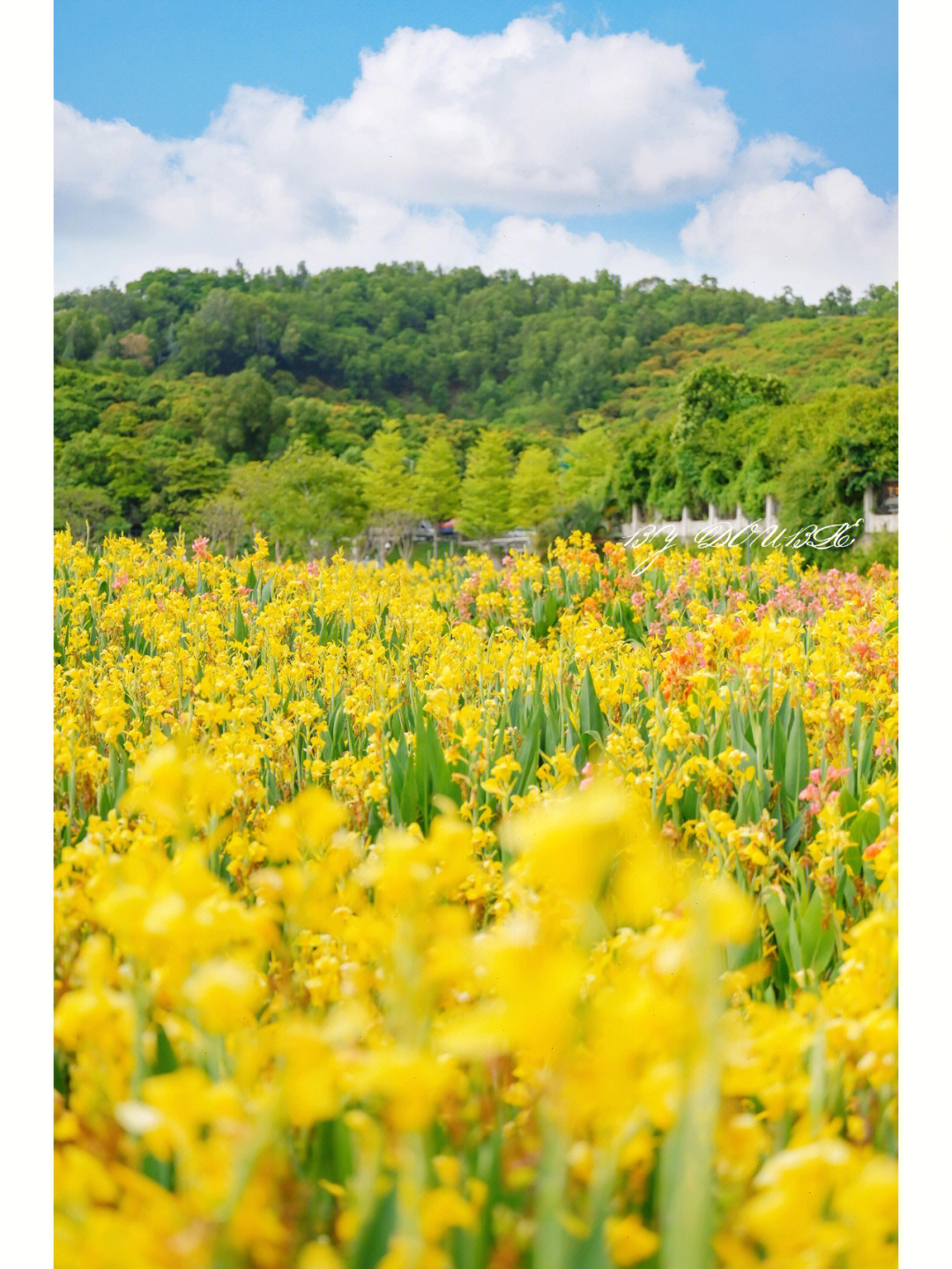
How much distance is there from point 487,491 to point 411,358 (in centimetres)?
2437

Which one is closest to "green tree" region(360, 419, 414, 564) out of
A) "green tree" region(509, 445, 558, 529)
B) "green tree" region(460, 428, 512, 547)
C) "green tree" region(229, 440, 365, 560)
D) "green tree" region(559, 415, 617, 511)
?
"green tree" region(229, 440, 365, 560)

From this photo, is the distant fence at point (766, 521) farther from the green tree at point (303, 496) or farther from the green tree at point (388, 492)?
the green tree at point (388, 492)

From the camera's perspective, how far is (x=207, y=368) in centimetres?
606

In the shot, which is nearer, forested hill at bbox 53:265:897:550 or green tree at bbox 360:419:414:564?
forested hill at bbox 53:265:897:550

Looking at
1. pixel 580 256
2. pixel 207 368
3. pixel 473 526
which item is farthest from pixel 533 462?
pixel 580 256

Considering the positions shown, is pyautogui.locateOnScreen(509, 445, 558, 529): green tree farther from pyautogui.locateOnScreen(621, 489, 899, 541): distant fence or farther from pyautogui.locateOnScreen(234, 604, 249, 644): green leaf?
pyautogui.locateOnScreen(234, 604, 249, 644): green leaf

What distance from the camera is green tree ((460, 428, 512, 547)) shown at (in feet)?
106

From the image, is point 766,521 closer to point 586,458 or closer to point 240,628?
point 240,628

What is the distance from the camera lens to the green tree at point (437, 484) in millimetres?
31436

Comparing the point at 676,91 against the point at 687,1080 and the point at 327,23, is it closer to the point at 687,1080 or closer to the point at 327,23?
the point at 327,23

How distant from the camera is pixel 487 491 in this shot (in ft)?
110

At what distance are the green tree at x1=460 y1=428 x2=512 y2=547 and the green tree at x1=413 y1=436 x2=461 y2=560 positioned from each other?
0.44 metres

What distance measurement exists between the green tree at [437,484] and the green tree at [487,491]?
0.44 metres

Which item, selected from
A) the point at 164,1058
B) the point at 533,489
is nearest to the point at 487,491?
the point at 533,489
